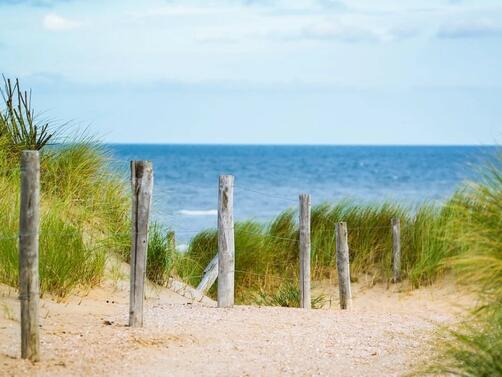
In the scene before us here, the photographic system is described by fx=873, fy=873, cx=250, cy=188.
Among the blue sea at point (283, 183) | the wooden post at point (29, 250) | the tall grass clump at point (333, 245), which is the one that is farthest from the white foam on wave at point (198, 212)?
the wooden post at point (29, 250)

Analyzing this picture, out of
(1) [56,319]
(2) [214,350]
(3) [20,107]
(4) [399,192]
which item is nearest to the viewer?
(2) [214,350]

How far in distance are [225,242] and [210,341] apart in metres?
2.08

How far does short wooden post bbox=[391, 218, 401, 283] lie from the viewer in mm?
12620

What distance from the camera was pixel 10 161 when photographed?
11.3 m

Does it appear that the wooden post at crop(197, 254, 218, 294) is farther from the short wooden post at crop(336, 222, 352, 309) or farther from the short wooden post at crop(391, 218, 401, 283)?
the short wooden post at crop(391, 218, 401, 283)

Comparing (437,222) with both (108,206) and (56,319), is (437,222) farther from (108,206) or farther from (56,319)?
(56,319)

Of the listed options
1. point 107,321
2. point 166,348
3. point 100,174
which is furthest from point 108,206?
point 166,348

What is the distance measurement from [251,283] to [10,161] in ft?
12.1

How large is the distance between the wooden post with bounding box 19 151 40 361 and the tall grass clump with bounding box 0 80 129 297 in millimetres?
1837

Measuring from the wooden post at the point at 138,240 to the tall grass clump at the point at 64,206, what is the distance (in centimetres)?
126

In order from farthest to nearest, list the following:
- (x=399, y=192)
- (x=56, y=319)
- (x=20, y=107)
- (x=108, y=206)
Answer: (x=399, y=192) → (x=20, y=107) → (x=108, y=206) → (x=56, y=319)

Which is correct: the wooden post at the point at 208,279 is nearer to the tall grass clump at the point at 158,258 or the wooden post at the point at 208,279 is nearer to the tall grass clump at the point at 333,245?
the tall grass clump at the point at 158,258

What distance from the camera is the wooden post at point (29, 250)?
260 inches

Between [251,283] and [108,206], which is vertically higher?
[108,206]
